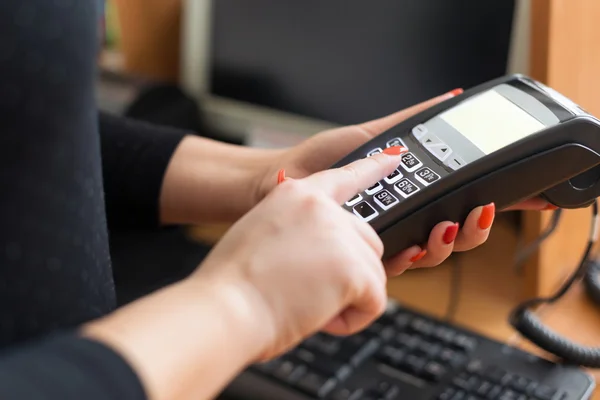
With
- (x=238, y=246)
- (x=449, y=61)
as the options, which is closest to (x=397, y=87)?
(x=449, y=61)

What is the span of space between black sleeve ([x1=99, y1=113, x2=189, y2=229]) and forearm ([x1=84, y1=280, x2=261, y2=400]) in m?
0.24

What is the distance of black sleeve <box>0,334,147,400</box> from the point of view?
0.23 metres

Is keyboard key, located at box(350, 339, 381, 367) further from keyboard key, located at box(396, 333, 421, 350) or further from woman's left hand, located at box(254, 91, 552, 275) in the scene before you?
woman's left hand, located at box(254, 91, 552, 275)

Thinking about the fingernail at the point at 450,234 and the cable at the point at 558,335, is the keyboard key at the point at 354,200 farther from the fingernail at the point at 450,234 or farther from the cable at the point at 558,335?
the cable at the point at 558,335

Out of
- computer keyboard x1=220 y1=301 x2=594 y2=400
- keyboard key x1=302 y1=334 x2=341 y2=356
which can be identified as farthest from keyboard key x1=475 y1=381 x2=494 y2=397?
keyboard key x1=302 y1=334 x2=341 y2=356

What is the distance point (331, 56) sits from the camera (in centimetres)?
73

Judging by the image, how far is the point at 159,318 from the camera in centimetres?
27

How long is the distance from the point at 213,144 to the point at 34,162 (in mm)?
207

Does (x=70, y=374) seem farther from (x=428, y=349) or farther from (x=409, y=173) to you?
(x=428, y=349)

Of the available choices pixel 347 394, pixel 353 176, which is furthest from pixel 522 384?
pixel 353 176

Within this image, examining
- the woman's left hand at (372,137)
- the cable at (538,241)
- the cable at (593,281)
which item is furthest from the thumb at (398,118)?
the cable at (593,281)

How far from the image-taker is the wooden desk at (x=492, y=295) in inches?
23.1

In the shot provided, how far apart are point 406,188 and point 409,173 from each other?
14 mm

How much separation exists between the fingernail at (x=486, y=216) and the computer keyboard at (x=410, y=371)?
0.15 metres
